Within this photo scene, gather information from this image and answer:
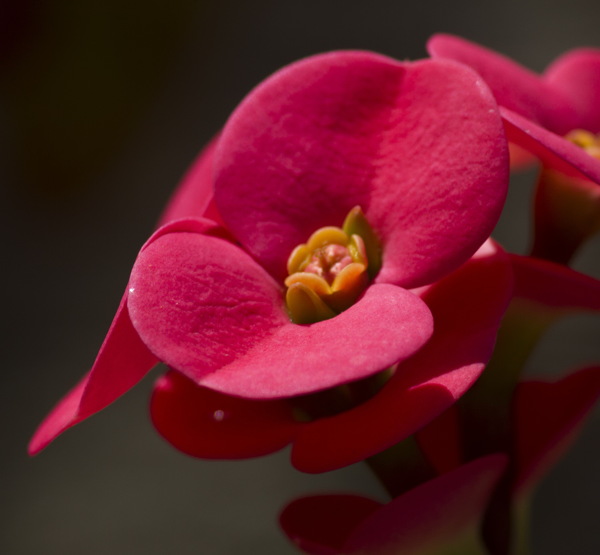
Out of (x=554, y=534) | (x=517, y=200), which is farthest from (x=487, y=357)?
(x=517, y=200)

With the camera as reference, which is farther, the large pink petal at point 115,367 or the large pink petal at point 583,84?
the large pink petal at point 583,84

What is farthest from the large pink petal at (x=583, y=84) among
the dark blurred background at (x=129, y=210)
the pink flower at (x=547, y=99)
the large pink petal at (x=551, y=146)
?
the dark blurred background at (x=129, y=210)

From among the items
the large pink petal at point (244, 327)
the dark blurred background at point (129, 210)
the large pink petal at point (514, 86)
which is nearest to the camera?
the large pink petal at point (244, 327)

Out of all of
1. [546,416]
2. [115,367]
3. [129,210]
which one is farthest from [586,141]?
[129,210]

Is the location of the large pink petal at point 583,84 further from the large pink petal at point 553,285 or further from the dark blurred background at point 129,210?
the dark blurred background at point 129,210

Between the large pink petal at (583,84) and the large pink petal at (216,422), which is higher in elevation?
the large pink petal at (583,84)

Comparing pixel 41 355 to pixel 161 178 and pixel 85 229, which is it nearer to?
pixel 85 229

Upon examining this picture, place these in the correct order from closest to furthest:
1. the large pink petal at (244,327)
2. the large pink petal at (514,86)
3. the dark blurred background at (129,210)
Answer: the large pink petal at (244,327) < the large pink petal at (514,86) < the dark blurred background at (129,210)
